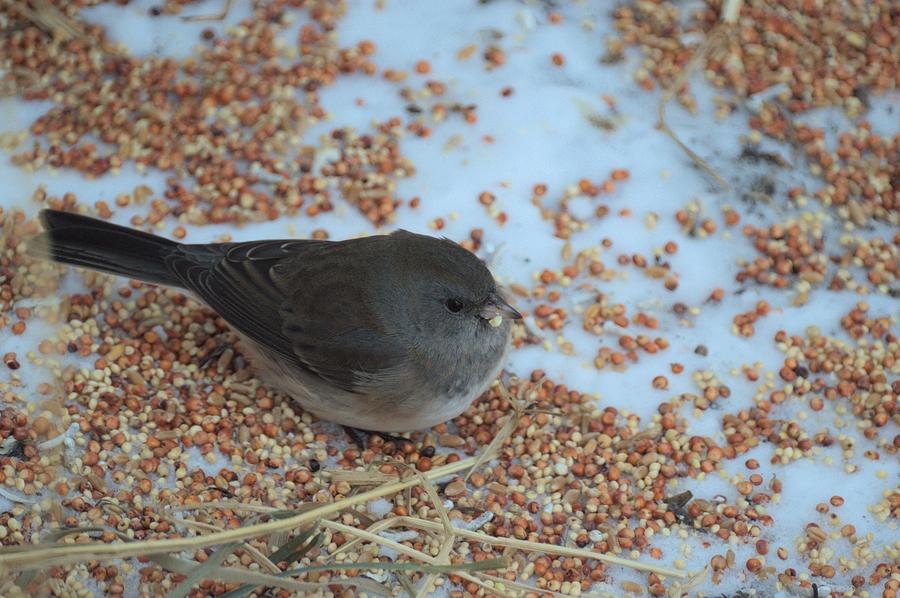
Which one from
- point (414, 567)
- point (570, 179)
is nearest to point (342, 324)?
point (414, 567)

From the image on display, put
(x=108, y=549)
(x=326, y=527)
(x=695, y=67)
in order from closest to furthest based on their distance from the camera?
(x=108, y=549), (x=326, y=527), (x=695, y=67)

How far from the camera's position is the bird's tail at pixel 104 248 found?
317 cm

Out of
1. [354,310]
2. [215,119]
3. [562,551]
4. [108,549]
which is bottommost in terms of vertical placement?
[562,551]

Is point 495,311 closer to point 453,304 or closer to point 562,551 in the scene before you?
point 453,304

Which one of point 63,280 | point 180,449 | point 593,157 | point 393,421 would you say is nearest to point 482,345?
point 393,421

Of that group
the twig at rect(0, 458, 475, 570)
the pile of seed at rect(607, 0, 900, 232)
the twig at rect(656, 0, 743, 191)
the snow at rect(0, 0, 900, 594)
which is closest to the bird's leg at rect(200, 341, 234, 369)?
the snow at rect(0, 0, 900, 594)

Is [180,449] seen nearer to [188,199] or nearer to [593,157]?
[188,199]

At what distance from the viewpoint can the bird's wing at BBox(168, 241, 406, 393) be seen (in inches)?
118

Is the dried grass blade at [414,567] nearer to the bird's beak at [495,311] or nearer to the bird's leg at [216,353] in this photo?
the bird's beak at [495,311]

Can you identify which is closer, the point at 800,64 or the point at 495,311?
the point at 495,311

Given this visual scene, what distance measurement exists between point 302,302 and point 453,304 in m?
0.44

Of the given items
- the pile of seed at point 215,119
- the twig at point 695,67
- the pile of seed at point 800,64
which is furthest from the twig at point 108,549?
the pile of seed at point 800,64

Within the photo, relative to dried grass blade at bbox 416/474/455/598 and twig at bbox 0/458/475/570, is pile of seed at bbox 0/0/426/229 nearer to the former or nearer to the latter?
dried grass blade at bbox 416/474/455/598

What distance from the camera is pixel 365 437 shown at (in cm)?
325
